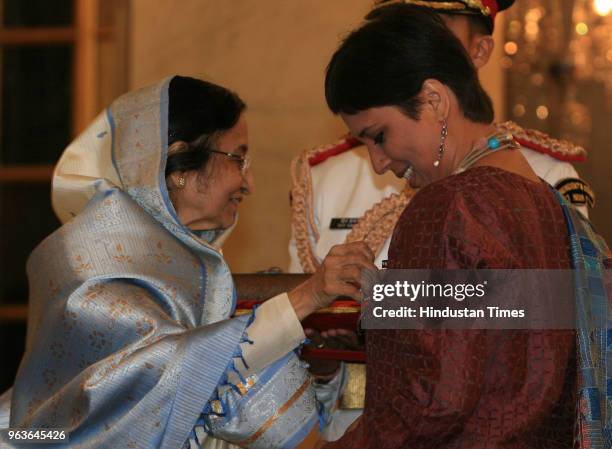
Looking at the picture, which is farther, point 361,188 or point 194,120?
point 361,188

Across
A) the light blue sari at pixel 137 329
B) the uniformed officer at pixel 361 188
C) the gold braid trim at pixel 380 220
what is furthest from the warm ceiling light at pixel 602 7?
the light blue sari at pixel 137 329

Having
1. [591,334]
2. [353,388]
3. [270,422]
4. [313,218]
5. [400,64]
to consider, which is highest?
[400,64]

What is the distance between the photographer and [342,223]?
3014 millimetres

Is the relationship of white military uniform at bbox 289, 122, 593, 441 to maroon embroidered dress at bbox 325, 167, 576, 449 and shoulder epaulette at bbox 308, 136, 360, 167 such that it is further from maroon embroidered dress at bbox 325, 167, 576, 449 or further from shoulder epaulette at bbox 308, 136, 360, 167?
maroon embroidered dress at bbox 325, 167, 576, 449

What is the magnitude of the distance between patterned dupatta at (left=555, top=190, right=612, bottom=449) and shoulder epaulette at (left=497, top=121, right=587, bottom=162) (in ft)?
3.10

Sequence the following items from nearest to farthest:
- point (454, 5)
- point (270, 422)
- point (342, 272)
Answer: point (342, 272) < point (270, 422) < point (454, 5)

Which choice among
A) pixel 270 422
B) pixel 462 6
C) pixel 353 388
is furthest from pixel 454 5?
pixel 270 422

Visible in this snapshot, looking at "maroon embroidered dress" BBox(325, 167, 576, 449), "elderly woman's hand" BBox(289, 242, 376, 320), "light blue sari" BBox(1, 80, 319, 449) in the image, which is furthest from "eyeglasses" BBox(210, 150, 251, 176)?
"maroon embroidered dress" BBox(325, 167, 576, 449)

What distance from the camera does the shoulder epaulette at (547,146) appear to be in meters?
2.79

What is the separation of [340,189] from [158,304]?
90 centimetres

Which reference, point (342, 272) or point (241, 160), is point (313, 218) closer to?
point (241, 160)

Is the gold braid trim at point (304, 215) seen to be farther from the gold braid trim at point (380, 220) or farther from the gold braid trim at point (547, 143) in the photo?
the gold braid trim at point (547, 143)

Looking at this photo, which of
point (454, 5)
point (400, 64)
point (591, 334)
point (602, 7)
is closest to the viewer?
point (591, 334)

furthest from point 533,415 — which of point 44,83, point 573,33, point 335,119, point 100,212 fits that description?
point 44,83
